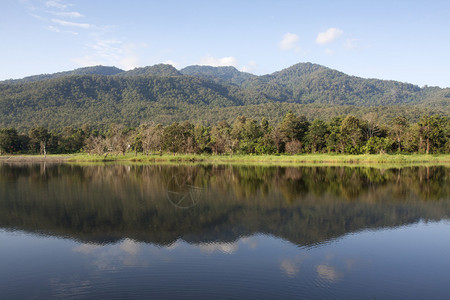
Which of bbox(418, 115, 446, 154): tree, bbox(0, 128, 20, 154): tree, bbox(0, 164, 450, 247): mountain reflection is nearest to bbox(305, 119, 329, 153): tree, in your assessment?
bbox(418, 115, 446, 154): tree

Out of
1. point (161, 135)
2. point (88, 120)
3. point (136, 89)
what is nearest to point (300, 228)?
point (161, 135)

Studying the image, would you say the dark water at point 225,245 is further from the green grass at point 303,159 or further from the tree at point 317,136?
the tree at point 317,136

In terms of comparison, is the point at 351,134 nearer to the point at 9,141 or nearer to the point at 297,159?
the point at 297,159

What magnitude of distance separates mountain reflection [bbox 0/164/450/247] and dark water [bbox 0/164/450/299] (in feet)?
0.26

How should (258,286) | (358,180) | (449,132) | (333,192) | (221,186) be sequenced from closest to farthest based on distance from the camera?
(258,286) → (333,192) → (221,186) → (358,180) → (449,132)

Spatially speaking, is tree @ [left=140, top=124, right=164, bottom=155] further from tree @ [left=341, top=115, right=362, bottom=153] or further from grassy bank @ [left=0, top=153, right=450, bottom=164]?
tree @ [left=341, top=115, right=362, bottom=153]

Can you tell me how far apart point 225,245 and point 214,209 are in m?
6.48

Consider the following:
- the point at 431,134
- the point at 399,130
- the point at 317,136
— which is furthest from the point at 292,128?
the point at 431,134

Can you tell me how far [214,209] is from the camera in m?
20.6

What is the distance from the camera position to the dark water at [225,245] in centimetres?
1036

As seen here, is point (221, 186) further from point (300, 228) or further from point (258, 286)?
point (258, 286)

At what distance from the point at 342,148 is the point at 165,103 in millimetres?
129402

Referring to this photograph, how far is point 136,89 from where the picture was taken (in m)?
195

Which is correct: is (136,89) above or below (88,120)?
above
